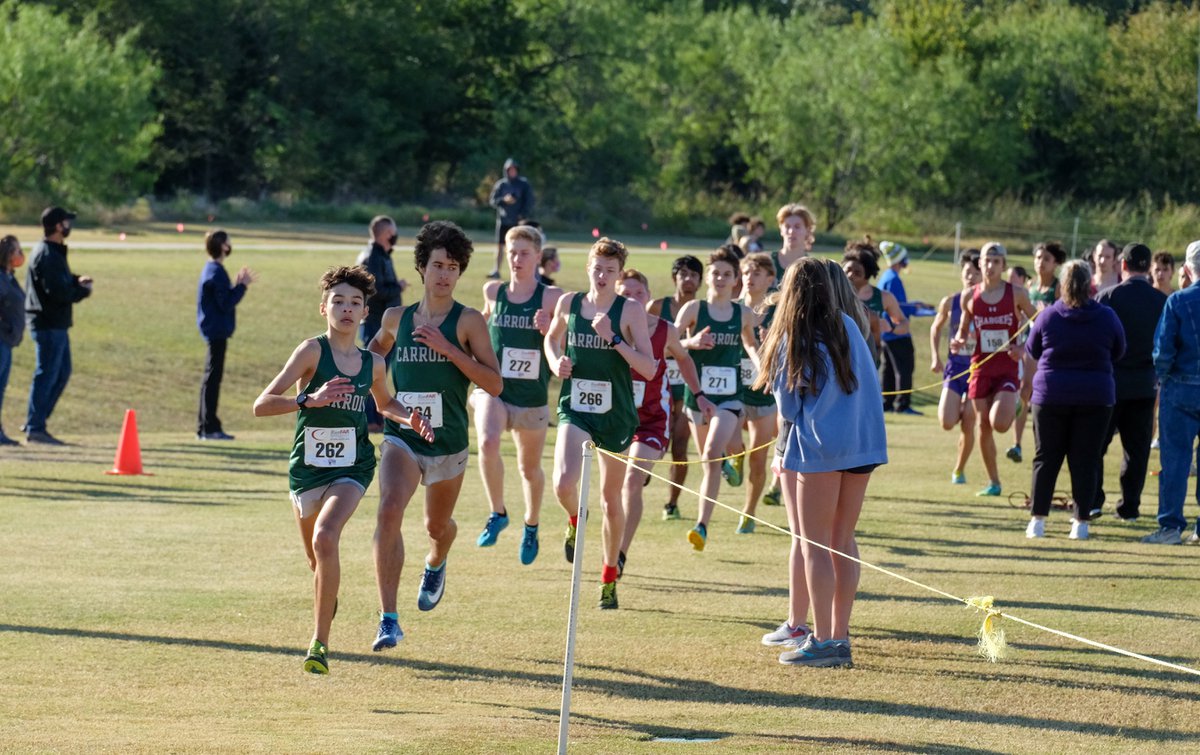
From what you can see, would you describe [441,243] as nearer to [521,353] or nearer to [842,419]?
[842,419]

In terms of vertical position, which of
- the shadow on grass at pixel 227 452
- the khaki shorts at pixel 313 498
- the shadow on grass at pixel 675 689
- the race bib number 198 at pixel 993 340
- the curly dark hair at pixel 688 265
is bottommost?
the shadow on grass at pixel 227 452

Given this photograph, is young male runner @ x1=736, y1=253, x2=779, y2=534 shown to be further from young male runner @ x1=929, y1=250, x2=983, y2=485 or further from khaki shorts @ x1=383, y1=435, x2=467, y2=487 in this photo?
khaki shorts @ x1=383, y1=435, x2=467, y2=487

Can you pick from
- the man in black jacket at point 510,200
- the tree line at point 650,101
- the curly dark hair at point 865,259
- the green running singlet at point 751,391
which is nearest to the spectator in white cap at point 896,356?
the man in black jacket at point 510,200

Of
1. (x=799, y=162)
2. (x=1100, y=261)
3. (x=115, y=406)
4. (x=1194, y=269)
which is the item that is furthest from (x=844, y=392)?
(x=799, y=162)

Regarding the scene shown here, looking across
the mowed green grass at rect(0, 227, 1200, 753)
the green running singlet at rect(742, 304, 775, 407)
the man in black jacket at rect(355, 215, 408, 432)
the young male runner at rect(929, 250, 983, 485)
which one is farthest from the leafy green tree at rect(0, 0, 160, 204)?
the green running singlet at rect(742, 304, 775, 407)

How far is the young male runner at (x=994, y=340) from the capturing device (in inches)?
535

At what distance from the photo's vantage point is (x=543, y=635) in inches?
340

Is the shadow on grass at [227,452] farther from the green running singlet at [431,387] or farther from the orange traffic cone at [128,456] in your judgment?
the green running singlet at [431,387]

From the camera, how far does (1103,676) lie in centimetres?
790

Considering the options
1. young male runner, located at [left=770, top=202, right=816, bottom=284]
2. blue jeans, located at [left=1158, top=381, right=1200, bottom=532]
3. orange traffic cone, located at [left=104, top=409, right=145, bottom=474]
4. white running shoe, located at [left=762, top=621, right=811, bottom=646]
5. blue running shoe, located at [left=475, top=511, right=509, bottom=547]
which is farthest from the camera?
orange traffic cone, located at [left=104, top=409, right=145, bottom=474]

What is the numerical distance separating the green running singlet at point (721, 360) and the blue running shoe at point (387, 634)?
382cm

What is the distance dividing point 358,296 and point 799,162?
5391cm

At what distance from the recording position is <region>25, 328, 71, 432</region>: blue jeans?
1616cm

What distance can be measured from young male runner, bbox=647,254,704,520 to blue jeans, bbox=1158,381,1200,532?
11.4 feet
